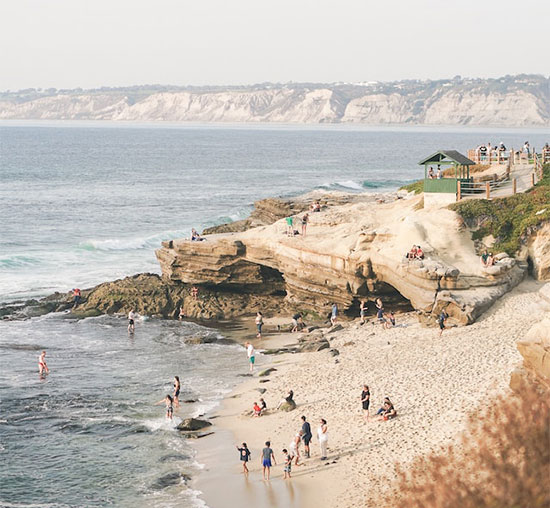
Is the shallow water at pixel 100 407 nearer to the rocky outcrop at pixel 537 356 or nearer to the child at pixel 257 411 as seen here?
the child at pixel 257 411

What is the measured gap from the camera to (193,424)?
78.9 feet

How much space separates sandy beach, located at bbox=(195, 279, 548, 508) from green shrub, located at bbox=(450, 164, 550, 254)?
189 centimetres

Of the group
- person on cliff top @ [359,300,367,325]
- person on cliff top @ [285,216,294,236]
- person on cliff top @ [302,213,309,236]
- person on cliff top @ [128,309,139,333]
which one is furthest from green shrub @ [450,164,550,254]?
person on cliff top @ [128,309,139,333]

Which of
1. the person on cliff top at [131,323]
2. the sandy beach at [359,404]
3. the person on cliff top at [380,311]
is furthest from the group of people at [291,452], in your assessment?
the person on cliff top at [131,323]

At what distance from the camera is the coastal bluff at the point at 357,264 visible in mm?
30344

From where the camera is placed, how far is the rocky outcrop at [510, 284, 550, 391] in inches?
675

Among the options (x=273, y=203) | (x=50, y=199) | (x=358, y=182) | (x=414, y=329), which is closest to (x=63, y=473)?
(x=414, y=329)

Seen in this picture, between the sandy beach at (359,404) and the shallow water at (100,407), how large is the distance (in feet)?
3.61

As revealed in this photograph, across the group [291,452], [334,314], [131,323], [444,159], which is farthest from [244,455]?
[444,159]

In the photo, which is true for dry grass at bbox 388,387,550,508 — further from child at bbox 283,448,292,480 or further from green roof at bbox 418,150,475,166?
green roof at bbox 418,150,475,166

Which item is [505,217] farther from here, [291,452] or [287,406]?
[291,452]

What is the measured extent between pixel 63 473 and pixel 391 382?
9.54 metres

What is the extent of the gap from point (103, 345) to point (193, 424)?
1052cm

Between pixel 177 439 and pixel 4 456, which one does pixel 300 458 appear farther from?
pixel 4 456
